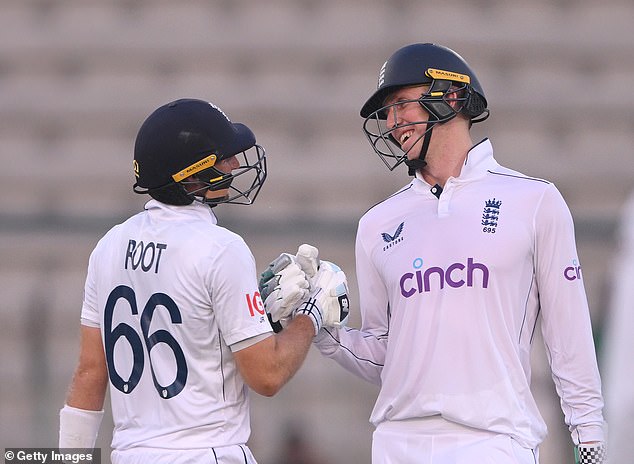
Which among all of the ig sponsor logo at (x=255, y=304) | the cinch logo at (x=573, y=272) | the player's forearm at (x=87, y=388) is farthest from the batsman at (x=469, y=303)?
the player's forearm at (x=87, y=388)

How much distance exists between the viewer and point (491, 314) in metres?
3.01

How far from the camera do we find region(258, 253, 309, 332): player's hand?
3.17 meters

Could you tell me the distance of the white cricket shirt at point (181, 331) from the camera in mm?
2947

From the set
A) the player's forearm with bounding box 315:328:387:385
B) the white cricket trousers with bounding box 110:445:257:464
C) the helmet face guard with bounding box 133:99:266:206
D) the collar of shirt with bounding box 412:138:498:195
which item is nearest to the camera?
the white cricket trousers with bounding box 110:445:257:464

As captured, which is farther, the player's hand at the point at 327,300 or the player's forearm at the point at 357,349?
the player's forearm at the point at 357,349

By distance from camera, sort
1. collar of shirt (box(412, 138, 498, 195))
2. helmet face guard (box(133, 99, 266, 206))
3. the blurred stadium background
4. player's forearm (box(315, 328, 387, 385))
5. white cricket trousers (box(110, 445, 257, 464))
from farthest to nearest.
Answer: the blurred stadium background → player's forearm (box(315, 328, 387, 385)) → collar of shirt (box(412, 138, 498, 195)) → helmet face guard (box(133, 99, 266, 206)) → white cricket trousers (box(110, 445, 257, 464))

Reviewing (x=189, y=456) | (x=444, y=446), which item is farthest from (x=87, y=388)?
(x=444, y=446)

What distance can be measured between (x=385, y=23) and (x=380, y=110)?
4.58 m

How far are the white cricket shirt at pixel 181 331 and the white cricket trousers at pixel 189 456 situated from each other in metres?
0.02

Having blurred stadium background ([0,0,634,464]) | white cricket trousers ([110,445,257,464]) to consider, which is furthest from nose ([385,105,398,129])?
blurred stadium background ([0,0,634,464])

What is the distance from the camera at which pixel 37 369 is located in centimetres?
481

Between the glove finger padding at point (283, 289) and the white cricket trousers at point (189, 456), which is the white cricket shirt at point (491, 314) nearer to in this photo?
the glove finger padding at point (283, 289)

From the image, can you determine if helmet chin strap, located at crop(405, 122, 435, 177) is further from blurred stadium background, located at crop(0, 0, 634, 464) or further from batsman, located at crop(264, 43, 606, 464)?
blurred stadium background, located at crop(0, 0, 634, 464)

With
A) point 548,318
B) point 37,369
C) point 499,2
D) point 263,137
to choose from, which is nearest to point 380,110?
point 548,318
